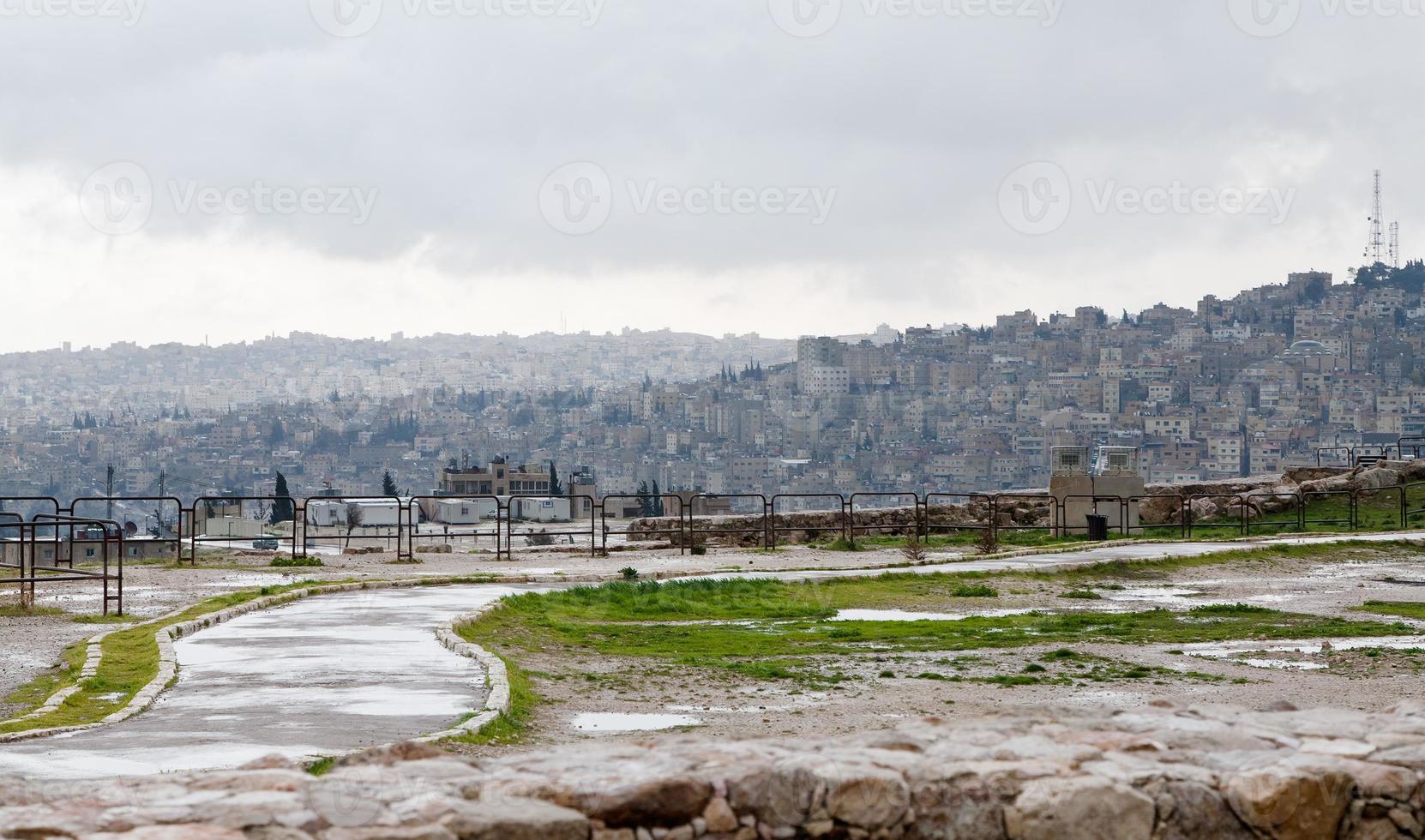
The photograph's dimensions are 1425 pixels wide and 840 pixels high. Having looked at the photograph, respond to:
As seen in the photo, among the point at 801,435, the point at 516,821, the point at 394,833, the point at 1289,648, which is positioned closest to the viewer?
the point at 394,833

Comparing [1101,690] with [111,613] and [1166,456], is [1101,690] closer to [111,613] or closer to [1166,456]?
[111,613]

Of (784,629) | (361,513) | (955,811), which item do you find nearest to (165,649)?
→ (784,629)

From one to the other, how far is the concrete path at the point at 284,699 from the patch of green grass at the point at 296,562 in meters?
9.14

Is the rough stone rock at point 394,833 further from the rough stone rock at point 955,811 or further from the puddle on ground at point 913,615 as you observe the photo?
the puddle on ground at point 913,615

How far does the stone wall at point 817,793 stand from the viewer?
5.82 m

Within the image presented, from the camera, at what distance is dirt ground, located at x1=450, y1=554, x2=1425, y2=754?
1104 cm

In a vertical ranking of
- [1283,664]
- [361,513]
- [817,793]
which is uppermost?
[361,513]

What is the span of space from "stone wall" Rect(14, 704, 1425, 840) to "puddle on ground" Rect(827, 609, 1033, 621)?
12064mm

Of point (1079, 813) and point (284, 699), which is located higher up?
point (1079, 813)

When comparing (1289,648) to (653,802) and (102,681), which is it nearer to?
(102,681)

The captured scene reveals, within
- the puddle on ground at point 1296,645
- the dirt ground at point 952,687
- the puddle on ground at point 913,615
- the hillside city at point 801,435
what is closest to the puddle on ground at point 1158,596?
the puddle on ground at point 913,615

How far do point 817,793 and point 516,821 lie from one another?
4.00 feet

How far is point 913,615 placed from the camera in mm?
19641

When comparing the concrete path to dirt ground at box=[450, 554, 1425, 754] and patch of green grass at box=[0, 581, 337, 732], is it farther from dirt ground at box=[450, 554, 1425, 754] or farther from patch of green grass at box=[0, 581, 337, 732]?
dirt ground at box=[450, 554, 1425, 754]
